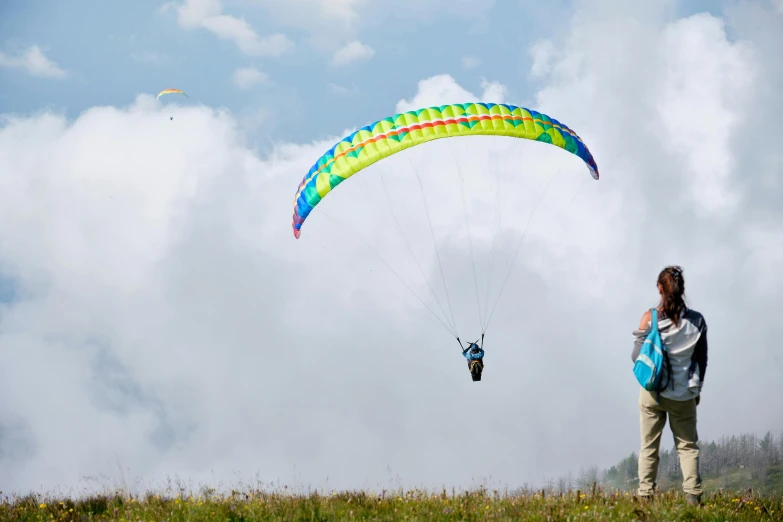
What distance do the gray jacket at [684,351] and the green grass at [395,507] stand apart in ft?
3.19

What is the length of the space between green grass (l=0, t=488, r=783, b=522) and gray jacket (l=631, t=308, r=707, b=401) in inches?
38.2

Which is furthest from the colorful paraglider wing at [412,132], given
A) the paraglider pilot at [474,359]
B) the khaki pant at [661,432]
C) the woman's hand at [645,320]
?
the khaki pant at [661,432]

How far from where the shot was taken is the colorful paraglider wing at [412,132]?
12.8m

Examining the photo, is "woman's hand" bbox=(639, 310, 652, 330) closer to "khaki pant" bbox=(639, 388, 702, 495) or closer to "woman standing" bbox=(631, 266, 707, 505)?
"woman standing" bbox=(631, 266, 707, 505)

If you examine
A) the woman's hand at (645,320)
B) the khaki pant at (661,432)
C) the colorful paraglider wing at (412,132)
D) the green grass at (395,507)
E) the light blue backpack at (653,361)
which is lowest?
the green grass at (395,507)

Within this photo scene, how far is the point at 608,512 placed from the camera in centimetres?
650

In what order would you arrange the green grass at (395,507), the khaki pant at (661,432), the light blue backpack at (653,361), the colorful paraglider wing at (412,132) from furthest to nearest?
the colorful paraglider wing at (412,132)
the khaki pant at (661,432)
the light blue backpack at (653,361)
the green grass at (395,507)

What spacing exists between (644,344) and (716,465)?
14152cm

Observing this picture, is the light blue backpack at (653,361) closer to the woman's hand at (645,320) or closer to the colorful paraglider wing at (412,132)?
the woman's hand at (645,320)

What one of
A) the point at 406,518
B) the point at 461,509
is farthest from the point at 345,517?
the point at 461,509

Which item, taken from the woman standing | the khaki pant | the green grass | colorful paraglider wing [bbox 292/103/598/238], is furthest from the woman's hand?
colorful paraglider wing [bbox 292/103/598/238]

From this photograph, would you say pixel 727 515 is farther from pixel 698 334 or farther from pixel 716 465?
pixel 716 465

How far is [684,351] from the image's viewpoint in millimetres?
6945

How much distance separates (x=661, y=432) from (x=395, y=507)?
2620 mm
